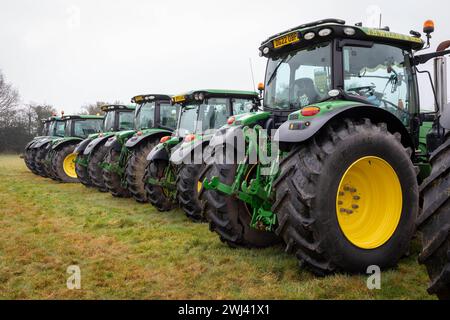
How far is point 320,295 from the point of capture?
3.24 m

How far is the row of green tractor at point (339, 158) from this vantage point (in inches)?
134

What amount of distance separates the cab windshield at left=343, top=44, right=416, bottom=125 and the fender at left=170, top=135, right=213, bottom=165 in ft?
8.84

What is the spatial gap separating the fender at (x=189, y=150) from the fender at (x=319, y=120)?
2.75 meters

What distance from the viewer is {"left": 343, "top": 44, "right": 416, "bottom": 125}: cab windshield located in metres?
4.21

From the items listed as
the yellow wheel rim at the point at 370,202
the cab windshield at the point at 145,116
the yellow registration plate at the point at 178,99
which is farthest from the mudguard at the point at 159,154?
the yellow wheel rim at the point at 370,202

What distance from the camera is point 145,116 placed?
967 centimetres

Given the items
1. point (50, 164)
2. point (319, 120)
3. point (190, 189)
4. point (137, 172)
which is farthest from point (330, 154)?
point (50, 164)

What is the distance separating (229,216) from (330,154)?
4.88 ft

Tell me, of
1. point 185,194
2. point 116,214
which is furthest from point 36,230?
point 185,194

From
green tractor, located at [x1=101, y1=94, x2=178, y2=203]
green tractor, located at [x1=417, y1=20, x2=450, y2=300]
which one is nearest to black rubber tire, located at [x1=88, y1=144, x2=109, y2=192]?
green tractor, located at [x1=101, y1=94, x2=178, y2=203]

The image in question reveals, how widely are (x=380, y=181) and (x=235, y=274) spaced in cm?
158

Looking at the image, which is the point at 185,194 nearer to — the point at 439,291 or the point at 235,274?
the point at 235,274

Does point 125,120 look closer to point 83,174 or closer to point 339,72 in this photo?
point 83,174

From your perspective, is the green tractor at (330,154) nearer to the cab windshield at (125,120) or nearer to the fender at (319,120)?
the fender at (319,120)
